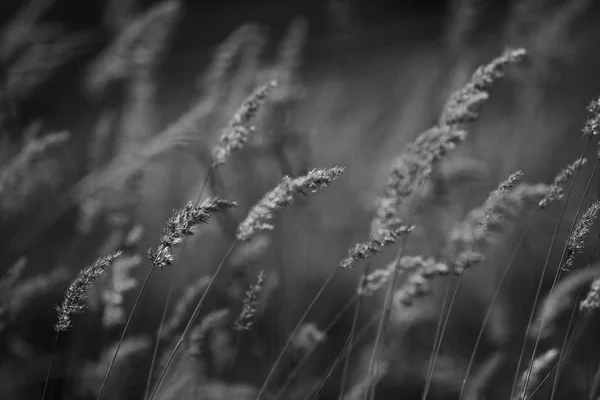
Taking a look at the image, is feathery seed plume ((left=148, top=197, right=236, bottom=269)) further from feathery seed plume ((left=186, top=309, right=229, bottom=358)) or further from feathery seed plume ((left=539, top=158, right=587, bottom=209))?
feathery seed plume ((left=539, top=158, right=587, bottom=209))

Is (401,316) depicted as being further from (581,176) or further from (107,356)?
(581,176)

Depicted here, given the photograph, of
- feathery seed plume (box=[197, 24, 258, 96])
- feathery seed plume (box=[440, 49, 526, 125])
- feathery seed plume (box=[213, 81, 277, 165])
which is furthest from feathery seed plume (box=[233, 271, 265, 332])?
feathery seed plume (box=[197, 24, 258, 96])

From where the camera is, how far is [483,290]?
7.12 ft

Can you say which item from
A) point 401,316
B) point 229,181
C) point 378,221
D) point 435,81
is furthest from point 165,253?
point 435,81

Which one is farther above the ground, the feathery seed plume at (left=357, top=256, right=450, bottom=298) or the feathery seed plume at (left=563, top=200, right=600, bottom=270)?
the feathery seed plume at (left=357, top=256, right=450, bottom=298)

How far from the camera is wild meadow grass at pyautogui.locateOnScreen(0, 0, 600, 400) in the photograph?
116cm

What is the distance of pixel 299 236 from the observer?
2422mm

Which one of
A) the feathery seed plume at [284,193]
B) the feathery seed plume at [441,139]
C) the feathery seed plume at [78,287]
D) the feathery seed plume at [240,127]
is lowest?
the feathery seed plume at [78,287]

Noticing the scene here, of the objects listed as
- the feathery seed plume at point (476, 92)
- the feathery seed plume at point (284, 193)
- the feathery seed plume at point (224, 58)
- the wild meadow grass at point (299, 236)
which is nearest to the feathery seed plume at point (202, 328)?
the wild meadow grass at point (299, 236)

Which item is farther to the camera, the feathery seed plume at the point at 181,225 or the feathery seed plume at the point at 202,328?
the feathery seed plume at the point at 202,328

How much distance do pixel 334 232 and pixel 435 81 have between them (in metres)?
0.86

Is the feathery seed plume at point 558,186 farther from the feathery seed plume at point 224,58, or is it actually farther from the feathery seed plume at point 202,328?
the feathery seed plume at point 224,58

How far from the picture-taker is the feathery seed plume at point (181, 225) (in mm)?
979

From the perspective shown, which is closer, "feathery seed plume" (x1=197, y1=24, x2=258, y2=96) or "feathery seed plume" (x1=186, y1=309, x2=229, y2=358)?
"feathery seed plume" (x1=186, y1=309, x2=229, y2=358)
